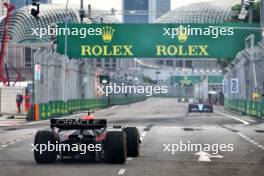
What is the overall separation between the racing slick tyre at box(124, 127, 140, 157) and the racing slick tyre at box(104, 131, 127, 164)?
4.18ft

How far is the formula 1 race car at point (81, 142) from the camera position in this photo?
17672mm

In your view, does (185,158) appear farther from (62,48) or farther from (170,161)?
(62,48)

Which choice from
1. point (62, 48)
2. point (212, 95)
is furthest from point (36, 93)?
point (212, 95)

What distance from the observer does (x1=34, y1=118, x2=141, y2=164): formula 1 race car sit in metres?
17.7

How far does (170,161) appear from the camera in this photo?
Answer: 19.1 m

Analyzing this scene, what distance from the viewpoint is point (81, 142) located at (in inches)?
697

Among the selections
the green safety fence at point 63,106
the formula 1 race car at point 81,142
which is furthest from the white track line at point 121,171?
the green safety fence at point 63,106

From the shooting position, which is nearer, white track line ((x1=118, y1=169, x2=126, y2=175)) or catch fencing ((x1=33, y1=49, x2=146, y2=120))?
white track line ((x1=118, y1=169, x2=126, y2=175))

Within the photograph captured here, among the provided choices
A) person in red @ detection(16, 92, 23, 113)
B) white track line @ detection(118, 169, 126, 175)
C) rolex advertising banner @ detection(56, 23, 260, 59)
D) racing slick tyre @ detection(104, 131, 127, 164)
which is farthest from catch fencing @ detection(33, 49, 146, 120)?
white track line @ detection(118, 169, 126, 175)

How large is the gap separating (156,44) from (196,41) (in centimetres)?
350

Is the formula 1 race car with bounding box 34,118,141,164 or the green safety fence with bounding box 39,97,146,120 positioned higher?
the formula 1 race car with bounding box 34,118,141,164

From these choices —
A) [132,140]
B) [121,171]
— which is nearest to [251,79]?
[132,140]

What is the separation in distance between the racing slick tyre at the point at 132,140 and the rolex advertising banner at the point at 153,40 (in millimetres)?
47360

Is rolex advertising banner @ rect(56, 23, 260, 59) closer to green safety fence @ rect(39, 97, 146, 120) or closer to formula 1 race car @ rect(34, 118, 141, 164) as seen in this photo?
green safety fence @ rect(39, 97, 146, 120)
